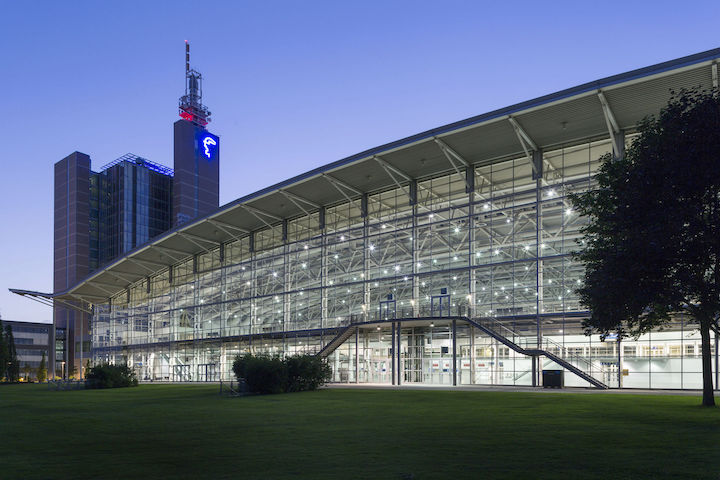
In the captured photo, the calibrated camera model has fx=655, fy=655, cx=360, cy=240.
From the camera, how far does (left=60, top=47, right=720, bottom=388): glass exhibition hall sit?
38.7 m

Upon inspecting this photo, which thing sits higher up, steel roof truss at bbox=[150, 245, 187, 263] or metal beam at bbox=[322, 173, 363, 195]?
metal beam at bbox=[322, 173, 363, 195]

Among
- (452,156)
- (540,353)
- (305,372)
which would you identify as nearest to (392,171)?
(452,156)

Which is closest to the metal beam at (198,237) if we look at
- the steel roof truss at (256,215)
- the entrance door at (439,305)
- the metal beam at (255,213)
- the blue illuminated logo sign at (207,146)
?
the steel roof truss at (256,215)

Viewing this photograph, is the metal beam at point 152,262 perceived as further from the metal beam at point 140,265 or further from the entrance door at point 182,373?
the entrance door at point 182,373

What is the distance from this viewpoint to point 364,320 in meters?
49.7

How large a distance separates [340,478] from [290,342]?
49.2 meters

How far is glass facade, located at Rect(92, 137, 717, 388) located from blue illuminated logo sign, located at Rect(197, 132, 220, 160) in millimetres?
78263

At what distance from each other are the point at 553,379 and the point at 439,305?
11141 millimetres

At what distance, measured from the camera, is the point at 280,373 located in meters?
35.8

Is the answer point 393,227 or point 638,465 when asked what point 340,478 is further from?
point 393,227

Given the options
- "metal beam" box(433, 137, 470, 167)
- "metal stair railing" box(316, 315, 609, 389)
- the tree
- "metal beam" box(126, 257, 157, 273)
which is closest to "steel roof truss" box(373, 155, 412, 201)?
"metal beam" box(433, 137, 470, 167)

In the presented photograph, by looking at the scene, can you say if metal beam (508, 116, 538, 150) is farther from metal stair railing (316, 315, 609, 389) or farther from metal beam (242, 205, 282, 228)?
metal beam (242, 205, 282, 228)

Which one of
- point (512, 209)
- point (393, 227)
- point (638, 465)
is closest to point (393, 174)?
point (393, 227)

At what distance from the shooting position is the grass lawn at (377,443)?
399 inches
